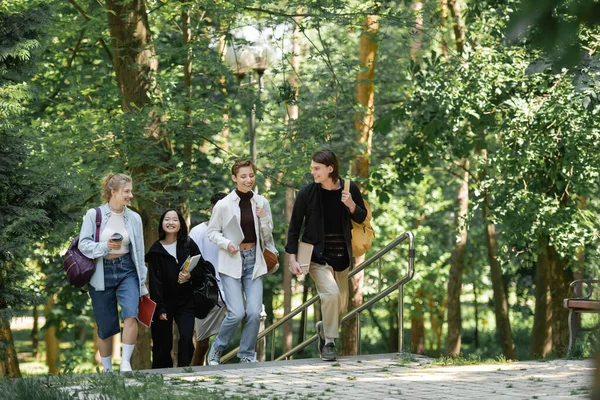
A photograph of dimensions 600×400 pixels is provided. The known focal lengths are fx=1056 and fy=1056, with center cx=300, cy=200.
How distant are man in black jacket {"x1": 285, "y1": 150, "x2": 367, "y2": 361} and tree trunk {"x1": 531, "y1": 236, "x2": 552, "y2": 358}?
392 inches

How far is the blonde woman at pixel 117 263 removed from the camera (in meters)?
9.31

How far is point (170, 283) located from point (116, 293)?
83cm

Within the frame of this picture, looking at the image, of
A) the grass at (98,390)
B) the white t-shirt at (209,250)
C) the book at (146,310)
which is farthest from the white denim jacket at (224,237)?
the grass at (98,390)

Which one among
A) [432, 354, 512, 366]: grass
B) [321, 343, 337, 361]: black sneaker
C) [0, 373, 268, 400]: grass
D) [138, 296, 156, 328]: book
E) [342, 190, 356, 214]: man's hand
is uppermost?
[342, 190, 356, 214]: man's hand

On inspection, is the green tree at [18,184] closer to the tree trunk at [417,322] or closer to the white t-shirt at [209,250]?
the white t-shirt at [209,250]

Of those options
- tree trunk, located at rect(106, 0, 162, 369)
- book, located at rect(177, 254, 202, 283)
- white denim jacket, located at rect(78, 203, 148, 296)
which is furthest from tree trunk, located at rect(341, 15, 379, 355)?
white denim jacket, located at rect(78, 203, 148, 296)

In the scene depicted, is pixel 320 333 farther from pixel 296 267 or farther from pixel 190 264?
pixel 190 264

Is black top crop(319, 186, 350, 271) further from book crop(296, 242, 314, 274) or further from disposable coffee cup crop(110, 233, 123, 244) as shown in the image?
disposable coffee cup crop(110, 233, 123, 244)

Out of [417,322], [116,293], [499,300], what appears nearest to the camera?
[116,293]

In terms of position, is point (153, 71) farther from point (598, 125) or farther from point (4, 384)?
point (4, 384)

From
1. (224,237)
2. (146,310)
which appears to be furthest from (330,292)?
(146,310)

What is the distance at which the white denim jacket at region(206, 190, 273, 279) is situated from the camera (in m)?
10.0

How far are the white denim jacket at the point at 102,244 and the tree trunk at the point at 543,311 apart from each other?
11.5 metres

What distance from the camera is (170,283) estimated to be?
1021cm
